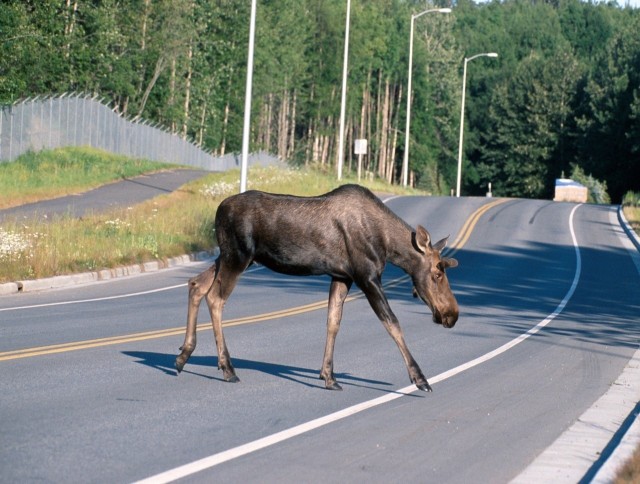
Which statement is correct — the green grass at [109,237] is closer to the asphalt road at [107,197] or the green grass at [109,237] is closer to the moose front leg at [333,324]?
the asphalt road at [107,197]

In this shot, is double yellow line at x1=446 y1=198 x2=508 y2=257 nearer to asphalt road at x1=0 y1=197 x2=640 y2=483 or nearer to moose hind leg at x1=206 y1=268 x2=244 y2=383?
asphalt road at x1=0 y1=197 x2=640 y2=483

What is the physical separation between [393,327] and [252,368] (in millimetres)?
2096

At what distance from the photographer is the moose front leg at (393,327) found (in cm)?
1056

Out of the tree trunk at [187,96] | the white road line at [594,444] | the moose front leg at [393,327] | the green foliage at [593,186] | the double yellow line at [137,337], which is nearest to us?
the white road line at [594,444]

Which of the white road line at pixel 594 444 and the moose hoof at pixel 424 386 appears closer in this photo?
the white road line at pixel 594 444

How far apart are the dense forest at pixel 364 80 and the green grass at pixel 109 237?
59.7ft

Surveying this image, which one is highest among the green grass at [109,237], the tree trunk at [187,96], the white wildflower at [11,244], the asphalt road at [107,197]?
the tree trunk at [187,96]

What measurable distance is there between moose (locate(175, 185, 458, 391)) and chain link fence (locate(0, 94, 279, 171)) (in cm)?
3789

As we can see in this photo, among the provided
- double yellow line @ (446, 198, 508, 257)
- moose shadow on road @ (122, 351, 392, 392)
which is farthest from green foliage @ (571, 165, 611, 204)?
moose shadow on road @ (122, 351, 392, 392)

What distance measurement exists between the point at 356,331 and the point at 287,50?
8418cm

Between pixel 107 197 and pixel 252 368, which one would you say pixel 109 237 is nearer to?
pixel 107 197

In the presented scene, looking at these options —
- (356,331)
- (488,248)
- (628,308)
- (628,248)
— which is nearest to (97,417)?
(356,331)

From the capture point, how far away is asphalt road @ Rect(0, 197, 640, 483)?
26.3 ft

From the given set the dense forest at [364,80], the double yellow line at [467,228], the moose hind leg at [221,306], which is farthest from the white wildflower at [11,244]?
the dense forest at [364,80]
